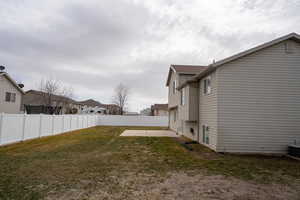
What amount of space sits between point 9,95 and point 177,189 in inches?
972

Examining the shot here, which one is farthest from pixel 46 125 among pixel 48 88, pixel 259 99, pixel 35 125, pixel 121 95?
pixel 121 95

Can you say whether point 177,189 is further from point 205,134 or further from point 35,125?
point 35,125

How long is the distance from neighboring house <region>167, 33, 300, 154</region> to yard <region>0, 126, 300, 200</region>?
1.66 m

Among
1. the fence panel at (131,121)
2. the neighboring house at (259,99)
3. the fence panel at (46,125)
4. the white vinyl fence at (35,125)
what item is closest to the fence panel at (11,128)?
the white vinyl fence at (35,125)

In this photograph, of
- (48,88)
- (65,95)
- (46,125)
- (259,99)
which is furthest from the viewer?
(65,95)

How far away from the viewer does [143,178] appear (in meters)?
4.60

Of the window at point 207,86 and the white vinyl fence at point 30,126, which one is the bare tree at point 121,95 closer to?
the white vinyl fence at point 30,126

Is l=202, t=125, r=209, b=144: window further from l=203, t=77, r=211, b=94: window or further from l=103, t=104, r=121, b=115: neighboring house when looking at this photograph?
l=103, t=104, r=121, b=115: neighboring house

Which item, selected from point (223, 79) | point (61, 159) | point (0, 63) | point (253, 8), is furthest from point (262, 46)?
point (0, 63)

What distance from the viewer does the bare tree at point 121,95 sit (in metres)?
38.9

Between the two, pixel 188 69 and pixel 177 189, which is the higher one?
pixel 188 69

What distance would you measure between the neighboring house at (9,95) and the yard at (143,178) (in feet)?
56.5

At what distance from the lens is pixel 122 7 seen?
10.2 m

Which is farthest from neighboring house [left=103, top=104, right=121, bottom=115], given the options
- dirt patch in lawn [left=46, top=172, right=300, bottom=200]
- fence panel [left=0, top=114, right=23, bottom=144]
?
dirt patch in lawn [left=46, top=172, right=300, bottom=200]
